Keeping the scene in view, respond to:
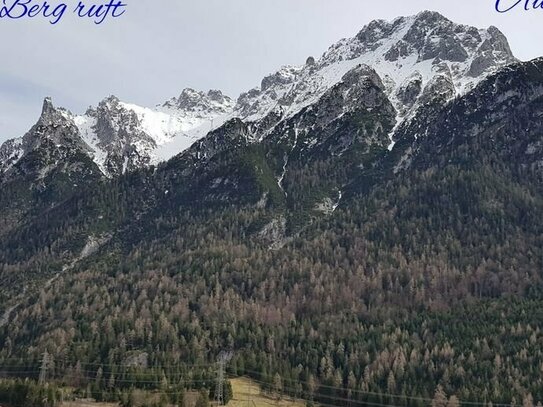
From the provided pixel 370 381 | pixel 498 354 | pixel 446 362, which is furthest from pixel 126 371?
pixel 498 354

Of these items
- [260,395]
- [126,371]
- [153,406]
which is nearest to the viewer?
[153,406]

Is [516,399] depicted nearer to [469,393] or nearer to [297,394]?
[469,393]

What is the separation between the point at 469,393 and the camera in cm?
16412

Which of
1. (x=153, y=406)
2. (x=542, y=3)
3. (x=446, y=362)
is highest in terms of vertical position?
(x=542, y=3)

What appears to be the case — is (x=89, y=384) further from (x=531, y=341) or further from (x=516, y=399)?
(x=531, y=341)

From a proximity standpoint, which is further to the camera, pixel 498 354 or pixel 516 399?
pixel 498 354

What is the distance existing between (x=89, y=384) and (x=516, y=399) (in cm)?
10633

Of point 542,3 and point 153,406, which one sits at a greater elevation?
point 542,3

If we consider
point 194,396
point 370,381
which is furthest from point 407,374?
point 194,396

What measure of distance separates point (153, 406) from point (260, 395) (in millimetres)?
35957

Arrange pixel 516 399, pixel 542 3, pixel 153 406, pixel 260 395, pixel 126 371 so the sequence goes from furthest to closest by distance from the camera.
A: pixel 126 371, pixel 260 395, pixel 516 399, pixel 153 406, pixel 542 3

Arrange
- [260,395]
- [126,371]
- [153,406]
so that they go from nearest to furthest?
1. [153,406]
2. [260,395]
3. [126,371]

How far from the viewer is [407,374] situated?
178000 mm

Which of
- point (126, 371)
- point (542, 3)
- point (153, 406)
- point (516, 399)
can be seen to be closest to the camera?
point (542, 3)
